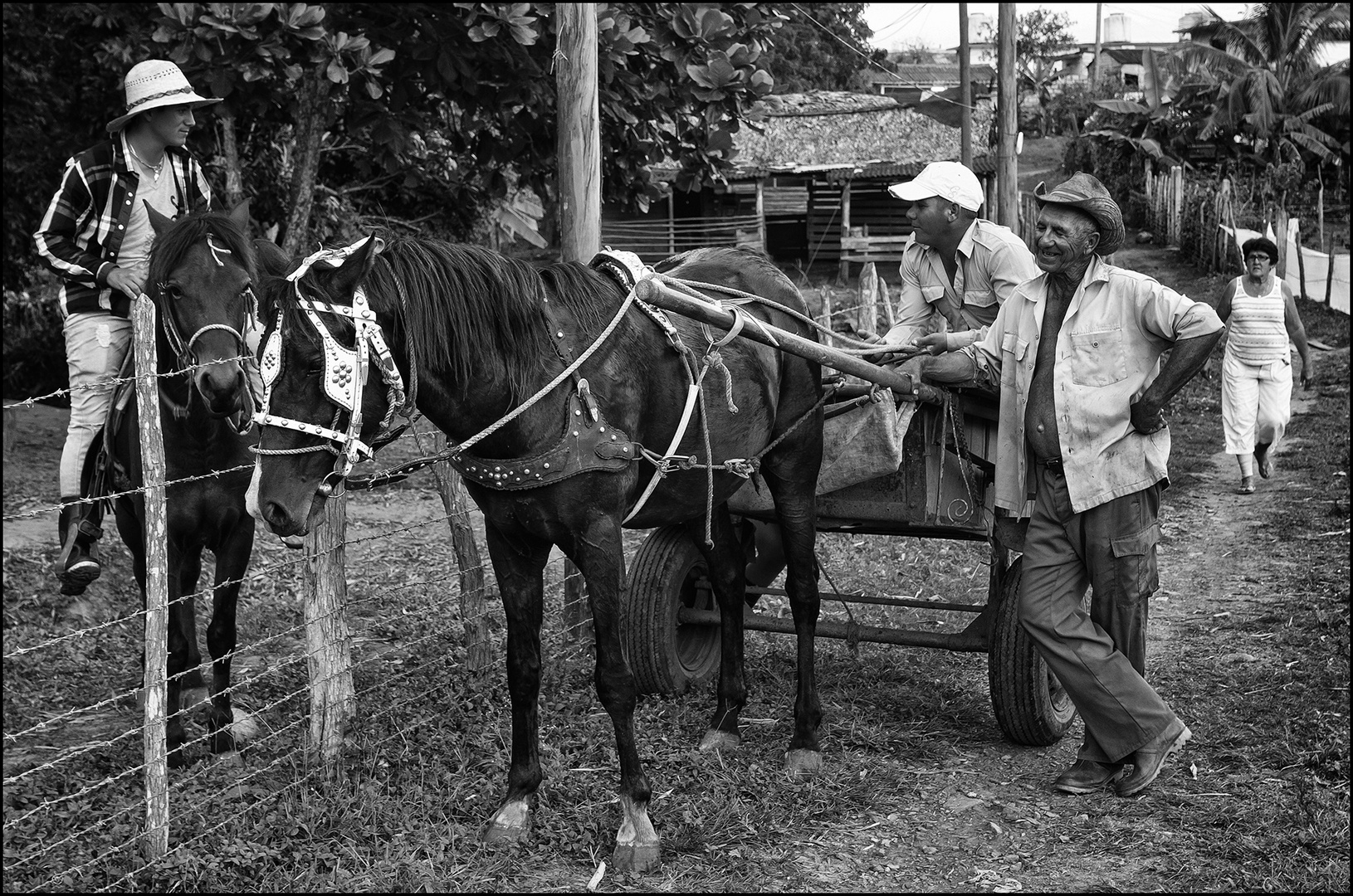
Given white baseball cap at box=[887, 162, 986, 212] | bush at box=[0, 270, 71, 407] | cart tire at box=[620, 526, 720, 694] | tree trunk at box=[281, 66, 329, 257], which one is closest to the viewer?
white baseball cap at box=[887, 162, 986, 212]

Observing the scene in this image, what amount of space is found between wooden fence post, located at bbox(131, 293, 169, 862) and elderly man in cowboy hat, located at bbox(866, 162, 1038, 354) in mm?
2873

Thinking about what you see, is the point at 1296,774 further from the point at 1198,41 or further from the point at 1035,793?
the point at 1198,41

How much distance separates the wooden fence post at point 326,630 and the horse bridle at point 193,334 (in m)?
0.50

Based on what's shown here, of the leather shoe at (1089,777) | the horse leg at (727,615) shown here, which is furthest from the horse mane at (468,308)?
the leather shoe at (1089,777)

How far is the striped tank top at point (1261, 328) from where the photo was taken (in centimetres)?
964

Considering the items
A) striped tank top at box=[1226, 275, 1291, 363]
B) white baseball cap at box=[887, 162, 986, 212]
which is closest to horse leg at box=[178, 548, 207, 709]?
white baseball cap at box=[887, 162, 986, 212]

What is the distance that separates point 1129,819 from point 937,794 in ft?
2.28

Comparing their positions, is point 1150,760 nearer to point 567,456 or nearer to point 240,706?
point 567,456

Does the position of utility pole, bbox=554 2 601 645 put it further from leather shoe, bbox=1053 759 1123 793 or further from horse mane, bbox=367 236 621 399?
leather shoe, bbox=1053 759 1123 793

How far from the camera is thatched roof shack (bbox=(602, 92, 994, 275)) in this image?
27.2 metres

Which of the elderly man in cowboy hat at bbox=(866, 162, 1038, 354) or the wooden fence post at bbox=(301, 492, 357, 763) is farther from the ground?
the elderly man in cowboy hat at bbox=(866, 162, 1038, 354)

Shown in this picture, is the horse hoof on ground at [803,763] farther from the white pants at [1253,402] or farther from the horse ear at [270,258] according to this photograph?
the white pants at [1253,402]

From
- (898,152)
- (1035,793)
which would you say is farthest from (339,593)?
(898,152)

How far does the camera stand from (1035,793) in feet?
14.8
